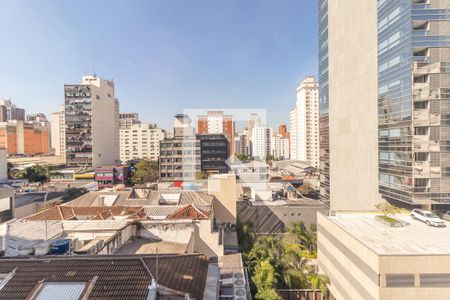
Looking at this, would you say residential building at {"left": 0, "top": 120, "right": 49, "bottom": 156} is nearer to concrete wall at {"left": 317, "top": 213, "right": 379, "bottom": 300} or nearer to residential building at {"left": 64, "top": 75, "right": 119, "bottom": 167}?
residential building at {"left": 64, "top": 75, "right": 119, "bottom": 167}

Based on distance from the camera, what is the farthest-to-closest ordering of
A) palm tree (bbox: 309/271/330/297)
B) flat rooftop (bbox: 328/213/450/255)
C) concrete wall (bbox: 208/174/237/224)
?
concrete wall (bbox: 208/174/237/224), palm tree (bbox: 309/271/330/297), flat rooftop (bbox: 328/213/450/255)

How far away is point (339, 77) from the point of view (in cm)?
2522

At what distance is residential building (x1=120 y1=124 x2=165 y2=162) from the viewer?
6819 cm

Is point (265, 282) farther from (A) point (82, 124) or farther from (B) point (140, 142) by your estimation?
(B) point (140, 142)

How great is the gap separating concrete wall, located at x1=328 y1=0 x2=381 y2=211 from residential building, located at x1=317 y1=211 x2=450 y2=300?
331 inches

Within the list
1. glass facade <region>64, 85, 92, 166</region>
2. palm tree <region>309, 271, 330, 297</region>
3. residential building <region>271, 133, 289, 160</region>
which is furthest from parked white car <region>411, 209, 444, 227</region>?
residential building <region>271, 133, 289, 160</region>

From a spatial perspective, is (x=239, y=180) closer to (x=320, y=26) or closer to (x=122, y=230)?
(x=320, y=26)

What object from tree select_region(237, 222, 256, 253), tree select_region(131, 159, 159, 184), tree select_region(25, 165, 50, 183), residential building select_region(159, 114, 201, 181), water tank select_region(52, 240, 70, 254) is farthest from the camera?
tree select_region(25, 165, 50, 183)

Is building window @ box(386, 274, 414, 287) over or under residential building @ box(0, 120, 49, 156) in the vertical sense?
under

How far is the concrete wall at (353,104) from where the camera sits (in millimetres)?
20438

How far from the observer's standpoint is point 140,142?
68750mm

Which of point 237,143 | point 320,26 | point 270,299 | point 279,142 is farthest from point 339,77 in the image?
point 279,142

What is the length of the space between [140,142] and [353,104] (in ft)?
187

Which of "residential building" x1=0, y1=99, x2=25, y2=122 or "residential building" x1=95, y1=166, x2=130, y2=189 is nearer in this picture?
"residential building" x1=95, y1=166, x2=130, y2=189
